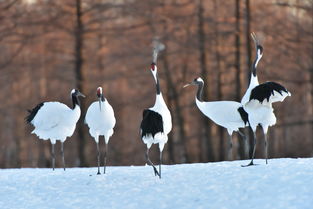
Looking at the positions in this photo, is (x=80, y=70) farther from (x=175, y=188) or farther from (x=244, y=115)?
(x=175, y=188)

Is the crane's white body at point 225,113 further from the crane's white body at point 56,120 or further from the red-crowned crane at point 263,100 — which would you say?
the crane's white body at point 56,120

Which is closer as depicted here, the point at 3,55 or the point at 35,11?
the point at 35,11

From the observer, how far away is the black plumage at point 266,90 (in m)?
12.2

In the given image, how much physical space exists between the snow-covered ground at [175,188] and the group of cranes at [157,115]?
0.48m

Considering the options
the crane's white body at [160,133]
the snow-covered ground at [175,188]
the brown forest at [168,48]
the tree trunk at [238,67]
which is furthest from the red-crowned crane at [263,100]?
the brown forest at [168,48]

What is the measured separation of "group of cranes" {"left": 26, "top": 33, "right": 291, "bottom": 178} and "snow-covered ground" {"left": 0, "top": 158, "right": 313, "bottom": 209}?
1.59 ft

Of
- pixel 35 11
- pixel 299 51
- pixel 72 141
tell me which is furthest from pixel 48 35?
pixel 299 51

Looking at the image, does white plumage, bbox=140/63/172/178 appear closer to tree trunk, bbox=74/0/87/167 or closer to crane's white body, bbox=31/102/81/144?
crane's white body, bbox=31/102/81/144

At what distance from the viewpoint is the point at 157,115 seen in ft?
41.8

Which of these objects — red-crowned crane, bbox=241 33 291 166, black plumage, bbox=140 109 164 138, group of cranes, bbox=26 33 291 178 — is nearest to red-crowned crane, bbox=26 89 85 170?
group of cranes, bbox=26 33 291 178

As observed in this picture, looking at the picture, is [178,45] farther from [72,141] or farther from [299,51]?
[72,141]

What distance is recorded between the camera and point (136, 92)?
28312mm

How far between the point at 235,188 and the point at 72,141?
22.7m

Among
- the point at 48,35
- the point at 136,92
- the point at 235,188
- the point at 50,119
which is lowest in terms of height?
the point at 235,188
